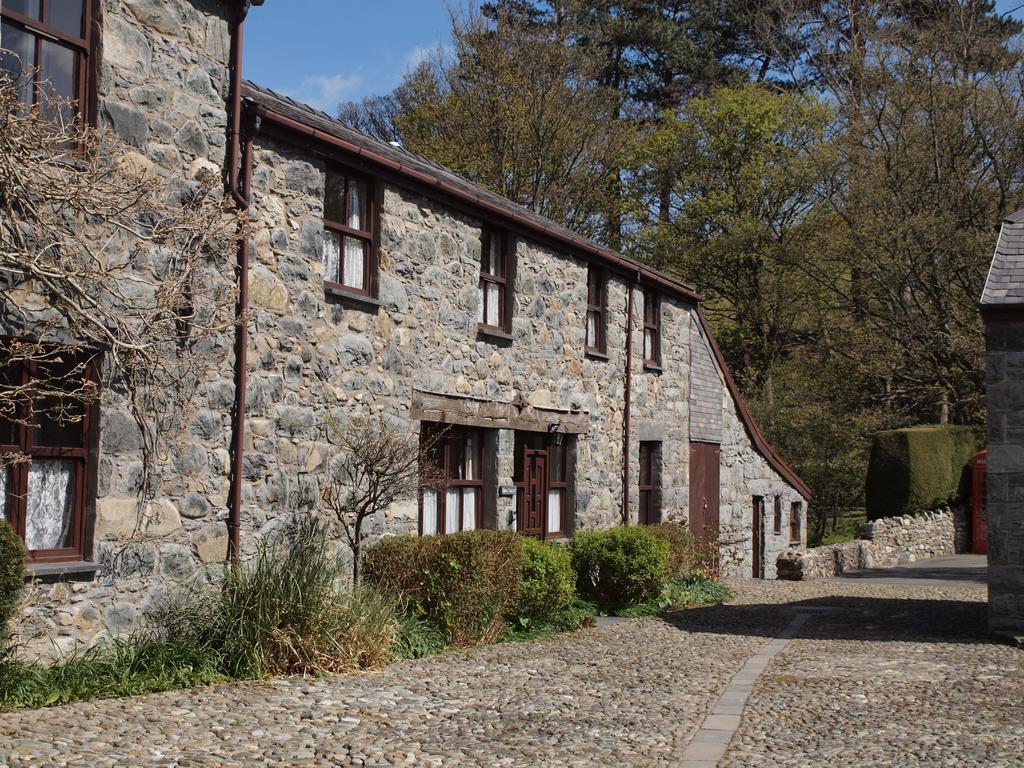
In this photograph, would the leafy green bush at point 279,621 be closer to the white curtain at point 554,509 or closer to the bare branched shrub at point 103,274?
the bare branched shrub at point 103,274

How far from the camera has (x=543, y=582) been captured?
500 inches

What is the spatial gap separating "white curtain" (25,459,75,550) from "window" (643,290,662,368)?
12080 mm

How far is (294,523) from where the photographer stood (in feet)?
36.6

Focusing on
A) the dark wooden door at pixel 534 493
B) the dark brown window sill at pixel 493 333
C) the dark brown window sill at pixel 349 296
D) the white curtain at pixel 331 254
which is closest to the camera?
the dark brown window sill at pixel 349 296

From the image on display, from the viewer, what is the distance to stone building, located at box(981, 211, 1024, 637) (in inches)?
497

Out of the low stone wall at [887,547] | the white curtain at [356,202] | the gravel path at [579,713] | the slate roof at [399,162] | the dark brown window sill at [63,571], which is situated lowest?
the gravel path at [579,713]

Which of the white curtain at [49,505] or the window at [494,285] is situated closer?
the white curtain at [49,505]

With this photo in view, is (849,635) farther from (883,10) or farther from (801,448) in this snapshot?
(883,10)

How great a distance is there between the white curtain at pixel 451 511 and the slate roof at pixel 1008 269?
6.60 meters

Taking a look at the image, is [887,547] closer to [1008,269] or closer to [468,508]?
[1008,269]

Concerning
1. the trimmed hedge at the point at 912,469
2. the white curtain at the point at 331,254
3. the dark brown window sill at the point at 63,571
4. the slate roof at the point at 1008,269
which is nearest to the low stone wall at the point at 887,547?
the trimmed hedge at the point at 912,469

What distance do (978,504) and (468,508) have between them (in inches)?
786

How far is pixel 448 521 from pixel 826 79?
25.5 m

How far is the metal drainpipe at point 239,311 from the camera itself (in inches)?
407
